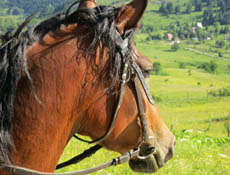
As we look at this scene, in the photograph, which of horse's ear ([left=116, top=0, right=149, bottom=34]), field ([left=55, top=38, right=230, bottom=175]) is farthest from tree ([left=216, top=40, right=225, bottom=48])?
horse's ear ([left=116, top=0, right=149, bottom=34])

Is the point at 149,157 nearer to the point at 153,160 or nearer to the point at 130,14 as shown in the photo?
the point at 153,160

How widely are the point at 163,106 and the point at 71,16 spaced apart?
52.8 m

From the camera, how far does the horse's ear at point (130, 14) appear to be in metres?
2.05

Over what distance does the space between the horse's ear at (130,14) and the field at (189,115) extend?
157 inches

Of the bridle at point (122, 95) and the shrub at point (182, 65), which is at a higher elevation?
the bridle at point (122, 95)

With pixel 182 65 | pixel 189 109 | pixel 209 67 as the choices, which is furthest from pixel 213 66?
pixel 189 109

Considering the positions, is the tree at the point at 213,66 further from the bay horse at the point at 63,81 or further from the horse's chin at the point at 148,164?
the bay horse at the point at 63,81

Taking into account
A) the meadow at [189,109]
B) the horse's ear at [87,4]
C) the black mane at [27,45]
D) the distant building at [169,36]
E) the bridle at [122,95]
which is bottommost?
the distant building at [169,36]

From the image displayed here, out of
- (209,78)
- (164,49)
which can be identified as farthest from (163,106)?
(164,49)

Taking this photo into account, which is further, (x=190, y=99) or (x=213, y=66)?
(x=213, y=66)

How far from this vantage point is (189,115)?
156ft

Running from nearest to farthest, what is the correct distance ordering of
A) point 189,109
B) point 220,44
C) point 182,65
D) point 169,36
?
1. point 189,109
2. point 182,65
3. point 220,44
4. point 169,36

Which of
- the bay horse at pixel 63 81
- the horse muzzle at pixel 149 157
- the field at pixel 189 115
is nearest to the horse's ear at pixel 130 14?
the bay horse at pixel 63 81

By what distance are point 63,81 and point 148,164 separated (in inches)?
45.3
